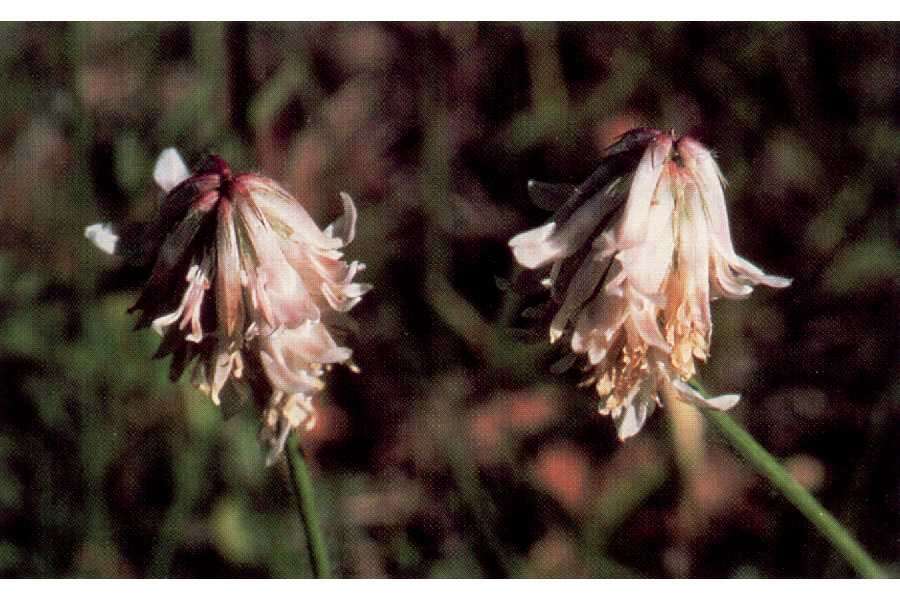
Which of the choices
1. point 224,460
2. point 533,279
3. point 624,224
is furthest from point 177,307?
point 224,460

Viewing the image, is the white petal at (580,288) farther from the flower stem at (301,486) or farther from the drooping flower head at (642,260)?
the flower stem at (301,486)

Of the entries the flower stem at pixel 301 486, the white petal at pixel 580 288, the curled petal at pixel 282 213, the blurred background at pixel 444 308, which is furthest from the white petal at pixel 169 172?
the blurred background at pixel 444 308

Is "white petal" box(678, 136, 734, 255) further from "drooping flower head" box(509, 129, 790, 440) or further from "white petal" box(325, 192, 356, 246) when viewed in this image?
"white petal" box(325, 192, 356, 246)

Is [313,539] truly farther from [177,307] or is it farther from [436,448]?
[436,448]

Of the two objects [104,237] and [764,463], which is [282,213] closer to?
[104,237]

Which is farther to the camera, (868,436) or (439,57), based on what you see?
(439,57)

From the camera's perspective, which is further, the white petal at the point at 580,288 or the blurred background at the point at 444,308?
the blurred background at the point at 444,308
